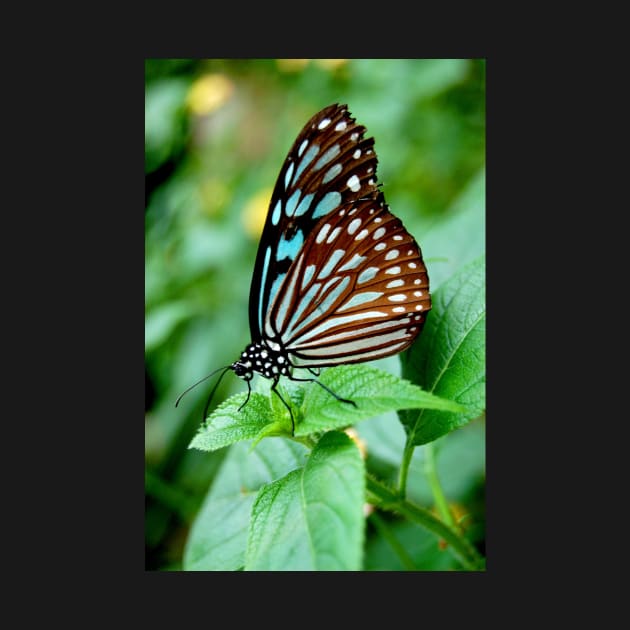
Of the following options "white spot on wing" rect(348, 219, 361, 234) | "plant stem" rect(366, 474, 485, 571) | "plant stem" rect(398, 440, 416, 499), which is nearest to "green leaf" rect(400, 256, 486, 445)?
"plant stem" rect(398, 440, 416, 499)

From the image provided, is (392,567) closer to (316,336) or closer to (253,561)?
(316,336)

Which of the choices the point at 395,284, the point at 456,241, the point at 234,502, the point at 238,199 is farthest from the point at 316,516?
the point at 238,199

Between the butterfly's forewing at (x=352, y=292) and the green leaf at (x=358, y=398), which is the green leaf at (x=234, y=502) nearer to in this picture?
the butterfly's forewing at (x=352, y=292)

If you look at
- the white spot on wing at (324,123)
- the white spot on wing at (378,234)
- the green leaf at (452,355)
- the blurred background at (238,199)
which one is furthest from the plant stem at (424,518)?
the white spot on wing at (324,123)

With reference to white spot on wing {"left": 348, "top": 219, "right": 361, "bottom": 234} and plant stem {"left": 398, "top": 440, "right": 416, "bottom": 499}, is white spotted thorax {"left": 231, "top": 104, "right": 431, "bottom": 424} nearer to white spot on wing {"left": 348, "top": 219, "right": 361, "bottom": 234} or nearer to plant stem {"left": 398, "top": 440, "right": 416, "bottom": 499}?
white spot on wing {"left": 348, "top": 219, "right": 361, "bottom": 234}

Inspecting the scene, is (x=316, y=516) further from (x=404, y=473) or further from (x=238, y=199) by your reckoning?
(x=238, y=199)

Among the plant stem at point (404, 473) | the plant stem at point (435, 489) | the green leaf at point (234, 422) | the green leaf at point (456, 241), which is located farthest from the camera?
the green leaf at point (456, 241)
